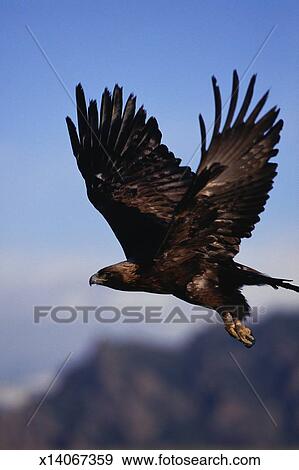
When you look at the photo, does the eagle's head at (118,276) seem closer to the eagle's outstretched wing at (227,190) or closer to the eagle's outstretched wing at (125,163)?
the eagle's outstretched wing at (227,190)

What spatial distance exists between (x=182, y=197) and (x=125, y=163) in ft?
4.13

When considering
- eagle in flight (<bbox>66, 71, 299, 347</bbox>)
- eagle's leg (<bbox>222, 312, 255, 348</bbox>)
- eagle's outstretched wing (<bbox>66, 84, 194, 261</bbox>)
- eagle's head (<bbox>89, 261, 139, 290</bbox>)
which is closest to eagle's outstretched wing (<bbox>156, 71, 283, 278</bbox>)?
eagle in flight (<bbox>66, 71, 299, 347</bbox>)

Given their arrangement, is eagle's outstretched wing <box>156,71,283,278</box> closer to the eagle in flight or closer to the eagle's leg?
the eagle in flight

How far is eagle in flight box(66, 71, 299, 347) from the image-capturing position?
15.9ft

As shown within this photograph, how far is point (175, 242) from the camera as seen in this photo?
5.02 m

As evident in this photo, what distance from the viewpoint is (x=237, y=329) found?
17.7 feet

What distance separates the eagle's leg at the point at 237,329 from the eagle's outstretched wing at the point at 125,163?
91 centimetres

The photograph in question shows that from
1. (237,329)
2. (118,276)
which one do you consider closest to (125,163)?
(118,276)

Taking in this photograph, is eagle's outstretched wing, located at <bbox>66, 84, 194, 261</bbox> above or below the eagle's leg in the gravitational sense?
above

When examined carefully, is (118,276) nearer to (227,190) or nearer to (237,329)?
(237,329)

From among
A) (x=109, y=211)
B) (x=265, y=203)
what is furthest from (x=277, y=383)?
(x=265, y=203)

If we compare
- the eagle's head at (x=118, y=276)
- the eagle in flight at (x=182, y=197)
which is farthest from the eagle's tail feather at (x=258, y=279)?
the eagle's head at (x=118, y=276)

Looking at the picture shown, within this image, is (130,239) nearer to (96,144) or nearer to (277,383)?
(96,144)

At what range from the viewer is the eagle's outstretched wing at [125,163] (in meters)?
6.15
